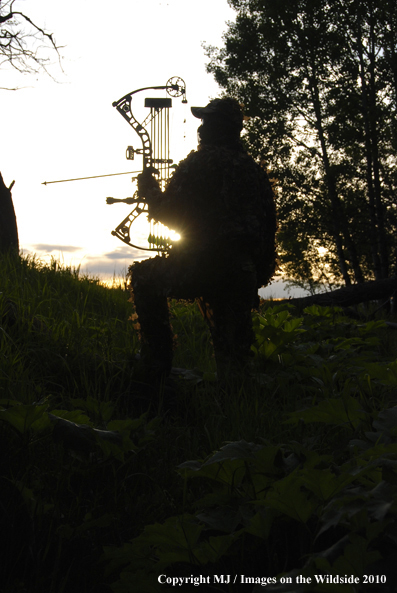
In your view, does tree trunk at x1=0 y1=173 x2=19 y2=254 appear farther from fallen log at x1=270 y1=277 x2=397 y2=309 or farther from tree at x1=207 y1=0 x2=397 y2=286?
tree at x1=207 y1=0 x2=397 y2=286

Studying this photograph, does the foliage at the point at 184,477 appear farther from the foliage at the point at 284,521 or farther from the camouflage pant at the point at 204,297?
the camouflage pant at the point at 204,297

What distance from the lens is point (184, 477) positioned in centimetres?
183

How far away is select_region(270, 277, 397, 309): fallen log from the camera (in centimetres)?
869

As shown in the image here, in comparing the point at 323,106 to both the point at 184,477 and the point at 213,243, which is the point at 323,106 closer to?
the point at 213,243

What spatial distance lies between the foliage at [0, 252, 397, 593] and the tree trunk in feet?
21.3

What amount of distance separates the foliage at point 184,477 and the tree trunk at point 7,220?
256 inches

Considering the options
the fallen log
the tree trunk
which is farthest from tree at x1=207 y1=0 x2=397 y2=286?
the tree trunk

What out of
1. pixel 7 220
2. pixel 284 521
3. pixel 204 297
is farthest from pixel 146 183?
pixel 7 220

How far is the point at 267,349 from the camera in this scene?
421 centimetres

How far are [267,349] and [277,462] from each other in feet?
8.23

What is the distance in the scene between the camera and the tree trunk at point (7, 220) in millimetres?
10047

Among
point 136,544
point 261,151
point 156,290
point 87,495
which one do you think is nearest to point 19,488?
point 87,495

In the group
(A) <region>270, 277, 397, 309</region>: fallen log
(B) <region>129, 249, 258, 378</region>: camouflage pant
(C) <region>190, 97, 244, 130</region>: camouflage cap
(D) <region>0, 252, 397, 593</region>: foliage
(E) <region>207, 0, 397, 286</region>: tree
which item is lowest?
(D) <region>0, 252, 397, 593</region>: foliage

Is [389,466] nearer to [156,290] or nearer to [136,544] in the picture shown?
[136,544]
